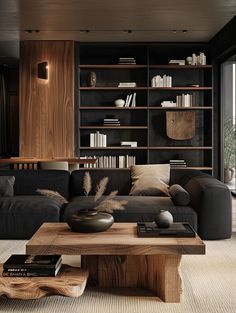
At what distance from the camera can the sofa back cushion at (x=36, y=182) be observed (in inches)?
244

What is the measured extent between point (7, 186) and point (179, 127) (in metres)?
4.29

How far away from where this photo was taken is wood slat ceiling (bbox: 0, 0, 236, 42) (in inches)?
267

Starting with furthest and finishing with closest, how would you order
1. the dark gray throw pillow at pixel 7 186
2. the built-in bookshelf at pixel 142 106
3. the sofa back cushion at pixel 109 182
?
the built-in bookshelf at pixel 142 106, the sofa back cushion at pixel 109 182, the dark gray throw pillow at pixel 7 186

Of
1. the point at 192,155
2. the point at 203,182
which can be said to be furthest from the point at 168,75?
the point at 203,182

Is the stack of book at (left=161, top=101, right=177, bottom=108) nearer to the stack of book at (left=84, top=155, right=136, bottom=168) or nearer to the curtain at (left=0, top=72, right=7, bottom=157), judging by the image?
the stack of book at (left=84, top=155, right=136, bottom=168)

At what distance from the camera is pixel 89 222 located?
380 cm

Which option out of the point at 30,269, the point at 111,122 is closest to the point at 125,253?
the point at 30,269

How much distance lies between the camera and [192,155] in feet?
31.8

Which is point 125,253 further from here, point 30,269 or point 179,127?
point 179,127

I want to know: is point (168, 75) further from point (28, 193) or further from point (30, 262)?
point (30, 262)

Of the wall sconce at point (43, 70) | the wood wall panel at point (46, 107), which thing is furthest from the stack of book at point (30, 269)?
the wall sconce at point (43, 70)

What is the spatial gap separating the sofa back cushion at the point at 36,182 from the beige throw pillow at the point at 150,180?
78 centimetres

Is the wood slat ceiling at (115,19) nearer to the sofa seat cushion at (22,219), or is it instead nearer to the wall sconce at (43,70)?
the wall sconce at (43,70)

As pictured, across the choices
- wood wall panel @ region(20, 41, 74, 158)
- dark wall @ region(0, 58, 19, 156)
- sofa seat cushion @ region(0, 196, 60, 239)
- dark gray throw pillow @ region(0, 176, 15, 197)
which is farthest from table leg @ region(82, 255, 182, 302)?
dark wall @ region(0, 58, 19, 156)
